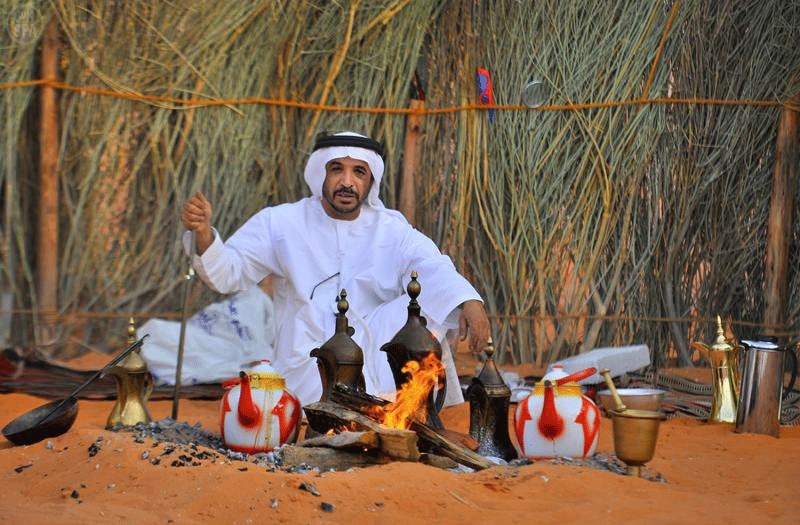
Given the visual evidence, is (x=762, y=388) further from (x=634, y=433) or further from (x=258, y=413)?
(x=258, y=413)

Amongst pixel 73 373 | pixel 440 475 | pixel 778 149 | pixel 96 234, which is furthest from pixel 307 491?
pixel 778 149

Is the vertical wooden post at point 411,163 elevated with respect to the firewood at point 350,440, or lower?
elevated

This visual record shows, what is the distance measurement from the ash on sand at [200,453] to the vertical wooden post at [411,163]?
2.45 m

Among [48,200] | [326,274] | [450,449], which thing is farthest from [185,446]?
[48,200]

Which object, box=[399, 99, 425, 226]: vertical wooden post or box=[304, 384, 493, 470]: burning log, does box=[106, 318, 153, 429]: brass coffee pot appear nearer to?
box=[304, 384, 493, 470]: burning log

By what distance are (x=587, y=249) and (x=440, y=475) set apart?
9.94 feet

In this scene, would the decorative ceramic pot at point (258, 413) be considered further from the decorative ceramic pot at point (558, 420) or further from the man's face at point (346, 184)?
the man's face at point (346, 184)

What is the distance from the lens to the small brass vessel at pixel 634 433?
3.59m

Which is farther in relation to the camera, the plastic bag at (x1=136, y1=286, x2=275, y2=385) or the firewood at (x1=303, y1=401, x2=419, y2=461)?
the plastic bag at (x1=136, y1=286, x2=275, y2=385)

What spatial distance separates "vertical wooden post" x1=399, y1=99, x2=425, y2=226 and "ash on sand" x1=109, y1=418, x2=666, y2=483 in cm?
245

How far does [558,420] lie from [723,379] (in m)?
1.53

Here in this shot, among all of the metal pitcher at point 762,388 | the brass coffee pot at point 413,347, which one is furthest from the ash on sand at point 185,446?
the metal pitcher at point 762,388

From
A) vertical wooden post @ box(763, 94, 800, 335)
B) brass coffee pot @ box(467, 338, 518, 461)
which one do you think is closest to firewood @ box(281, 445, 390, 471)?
brass coffee pot @ box(467, 338, 518, 461)

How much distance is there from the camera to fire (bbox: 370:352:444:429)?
3.84 m
